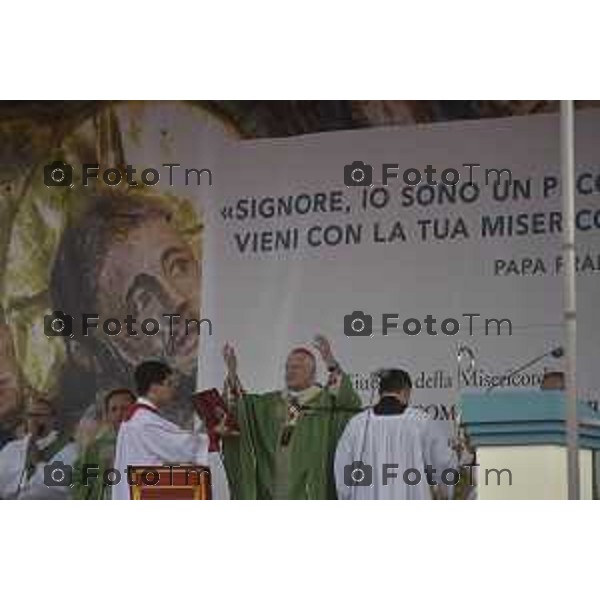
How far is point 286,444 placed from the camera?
9398 millimetres

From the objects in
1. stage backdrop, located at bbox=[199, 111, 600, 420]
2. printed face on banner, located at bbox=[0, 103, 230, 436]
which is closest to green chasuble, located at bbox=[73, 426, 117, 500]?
printed face on banner, located at bbox=[0, 103, 230, 436]

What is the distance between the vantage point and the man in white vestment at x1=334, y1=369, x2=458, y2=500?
9086 millimetres

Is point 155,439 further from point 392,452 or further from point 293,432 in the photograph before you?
point 392,452

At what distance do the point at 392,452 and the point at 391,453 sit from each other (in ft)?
0.04

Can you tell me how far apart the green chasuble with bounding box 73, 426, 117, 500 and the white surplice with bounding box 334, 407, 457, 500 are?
1.36m

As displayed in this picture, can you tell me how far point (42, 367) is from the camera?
9781 mm

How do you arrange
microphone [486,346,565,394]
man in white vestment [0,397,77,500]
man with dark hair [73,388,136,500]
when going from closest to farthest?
1. microphone [486,346,565,394]
2. man with dark hair [73,388,136,500]
3. man in white vestment [0,397,77,500]

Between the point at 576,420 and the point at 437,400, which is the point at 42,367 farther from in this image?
the point at 576,420

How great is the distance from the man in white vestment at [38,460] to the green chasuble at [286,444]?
38.7 inches

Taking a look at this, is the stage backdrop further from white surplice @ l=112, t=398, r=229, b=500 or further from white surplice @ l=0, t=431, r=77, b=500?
white surplice @ l=0, t=431, r=77, b=500

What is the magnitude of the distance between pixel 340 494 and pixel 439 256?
145 cm

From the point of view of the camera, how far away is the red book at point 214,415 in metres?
9.46

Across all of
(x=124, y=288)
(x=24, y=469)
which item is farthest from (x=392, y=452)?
(x=24, y=469)

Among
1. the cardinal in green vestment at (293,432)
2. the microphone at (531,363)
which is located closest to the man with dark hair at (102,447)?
the cardinal in green vestment at (293,432)
